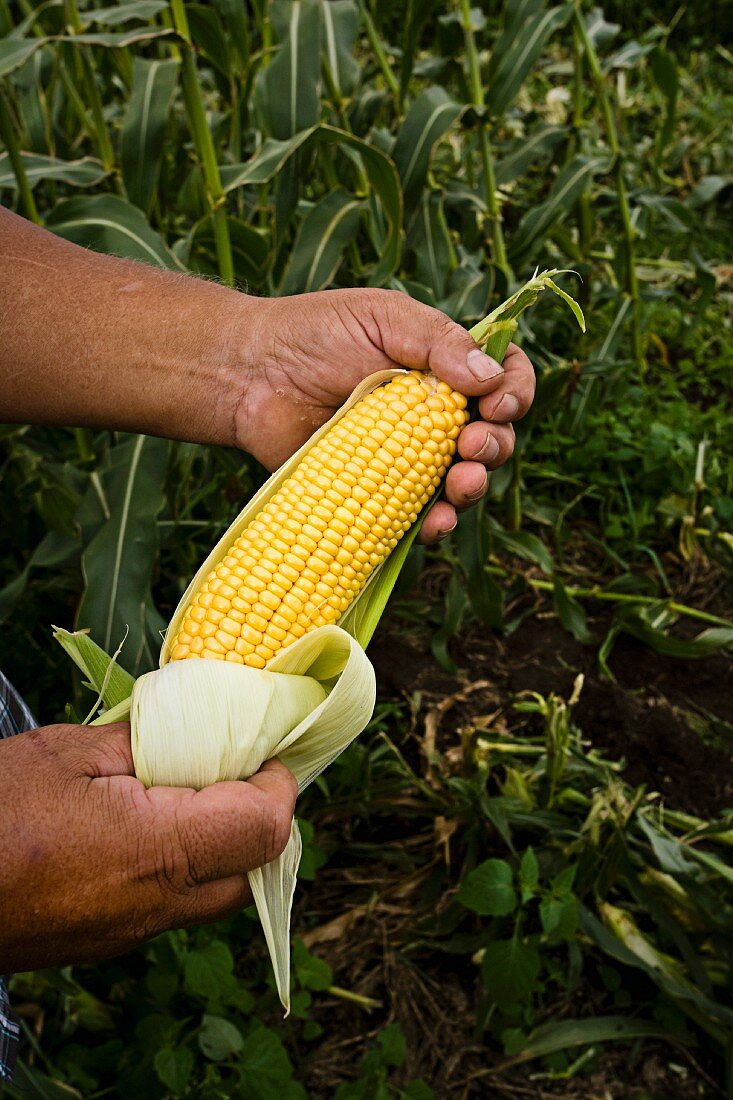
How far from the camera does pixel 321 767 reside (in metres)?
1.66

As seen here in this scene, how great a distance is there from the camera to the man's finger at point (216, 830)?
1.29 metres

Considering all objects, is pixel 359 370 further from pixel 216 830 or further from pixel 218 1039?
pixel 218 1039

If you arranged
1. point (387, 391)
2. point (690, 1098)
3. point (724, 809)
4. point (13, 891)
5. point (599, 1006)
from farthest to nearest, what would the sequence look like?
point (724, 809), point (599, 1006), point (690, 1098), point (387, 391), point (13, 891)

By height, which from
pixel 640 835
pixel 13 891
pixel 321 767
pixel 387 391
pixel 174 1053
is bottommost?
pixel 640 835

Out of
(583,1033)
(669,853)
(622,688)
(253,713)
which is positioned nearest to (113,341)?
(253,713)

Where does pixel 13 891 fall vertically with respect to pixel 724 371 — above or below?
above

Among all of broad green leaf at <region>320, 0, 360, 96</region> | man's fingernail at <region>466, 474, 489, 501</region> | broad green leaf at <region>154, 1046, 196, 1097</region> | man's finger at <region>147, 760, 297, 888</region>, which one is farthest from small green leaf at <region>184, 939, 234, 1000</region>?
broad green leaf at <region>320, 0, 360, 96</region>

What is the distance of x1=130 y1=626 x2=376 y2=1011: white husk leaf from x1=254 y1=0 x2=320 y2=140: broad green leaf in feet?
6.15

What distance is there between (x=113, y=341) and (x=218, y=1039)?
1.48m

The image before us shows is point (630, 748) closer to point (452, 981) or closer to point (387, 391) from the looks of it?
point (452, 981)

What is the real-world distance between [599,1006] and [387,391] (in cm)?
167

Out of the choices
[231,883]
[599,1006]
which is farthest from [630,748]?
[231,883]

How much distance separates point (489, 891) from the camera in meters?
2.15

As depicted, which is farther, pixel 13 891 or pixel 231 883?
pixel 231 883
